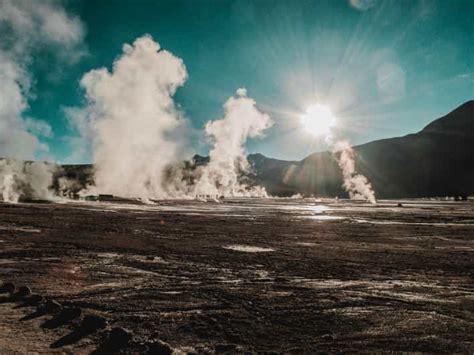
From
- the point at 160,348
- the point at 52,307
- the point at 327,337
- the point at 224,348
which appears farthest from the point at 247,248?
the point at 160,348

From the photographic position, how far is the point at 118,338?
247 inches

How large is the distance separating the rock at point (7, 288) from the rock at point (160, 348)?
188 inches

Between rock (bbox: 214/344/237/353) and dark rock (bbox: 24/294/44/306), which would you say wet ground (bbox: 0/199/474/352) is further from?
dark rock (bbox: 24/294/44/306)

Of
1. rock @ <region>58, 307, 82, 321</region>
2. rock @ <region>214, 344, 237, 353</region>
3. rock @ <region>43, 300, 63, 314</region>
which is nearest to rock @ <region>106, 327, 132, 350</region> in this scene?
rock @ <region>58, 307, 82, 321</region>

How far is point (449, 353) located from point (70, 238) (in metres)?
17.8

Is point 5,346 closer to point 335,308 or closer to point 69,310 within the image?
point 69,310

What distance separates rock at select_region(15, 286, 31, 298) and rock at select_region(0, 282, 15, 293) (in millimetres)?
255

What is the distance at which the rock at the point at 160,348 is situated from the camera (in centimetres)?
→ 584

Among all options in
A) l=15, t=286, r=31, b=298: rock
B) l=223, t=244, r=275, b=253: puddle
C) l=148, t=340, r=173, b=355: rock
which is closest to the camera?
l=148, t=340, r=173, b=355: rock

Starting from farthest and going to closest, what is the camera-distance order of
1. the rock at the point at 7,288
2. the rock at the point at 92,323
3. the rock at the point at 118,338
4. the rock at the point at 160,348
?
the rock at the point at 7,288, the rock at the point at 92,323, the rock at the point at 118,338, the rock at the point at 160,348

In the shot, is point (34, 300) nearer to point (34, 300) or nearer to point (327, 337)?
point (34, 300)

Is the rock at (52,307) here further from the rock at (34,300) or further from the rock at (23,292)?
the rock at (23,292)

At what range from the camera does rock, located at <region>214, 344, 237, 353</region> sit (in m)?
6.04

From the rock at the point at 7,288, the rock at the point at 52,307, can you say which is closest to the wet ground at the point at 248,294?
the rock at the point at 52,307
